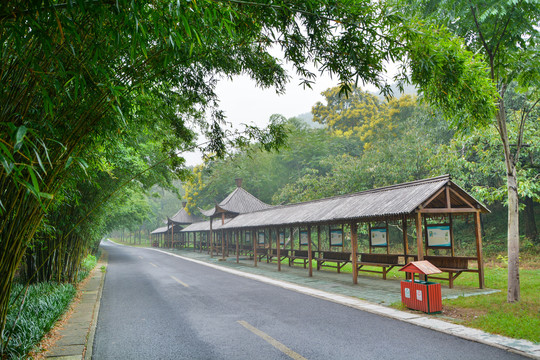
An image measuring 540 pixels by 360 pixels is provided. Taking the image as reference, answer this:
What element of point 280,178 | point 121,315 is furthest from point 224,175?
point 121,315

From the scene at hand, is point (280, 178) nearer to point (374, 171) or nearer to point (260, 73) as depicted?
point (374, 171)

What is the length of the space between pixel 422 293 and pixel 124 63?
24.6ft

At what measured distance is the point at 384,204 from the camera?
463 inches

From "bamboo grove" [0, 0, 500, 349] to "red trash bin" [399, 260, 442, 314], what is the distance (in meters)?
3.98

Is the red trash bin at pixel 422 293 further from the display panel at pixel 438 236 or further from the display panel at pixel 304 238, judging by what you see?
the display panel at pixel 304 238

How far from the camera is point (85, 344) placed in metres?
5.77

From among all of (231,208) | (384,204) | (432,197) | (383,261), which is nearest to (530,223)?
(383,261)

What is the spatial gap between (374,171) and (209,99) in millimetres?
19397

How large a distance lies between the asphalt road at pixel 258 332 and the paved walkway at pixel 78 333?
0.62ft

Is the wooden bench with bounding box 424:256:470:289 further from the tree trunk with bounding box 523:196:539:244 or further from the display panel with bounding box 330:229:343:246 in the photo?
the tree trunk with bounding box 523:196:539:244

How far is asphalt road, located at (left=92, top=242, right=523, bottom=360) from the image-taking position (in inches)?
201

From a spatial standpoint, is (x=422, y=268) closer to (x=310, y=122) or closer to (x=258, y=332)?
(x=258, y=332)

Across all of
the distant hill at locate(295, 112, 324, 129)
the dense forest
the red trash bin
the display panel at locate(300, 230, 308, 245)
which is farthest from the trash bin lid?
the distant hill at locate(295, 112, 324, 129)

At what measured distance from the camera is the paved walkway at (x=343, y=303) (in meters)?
5.39
